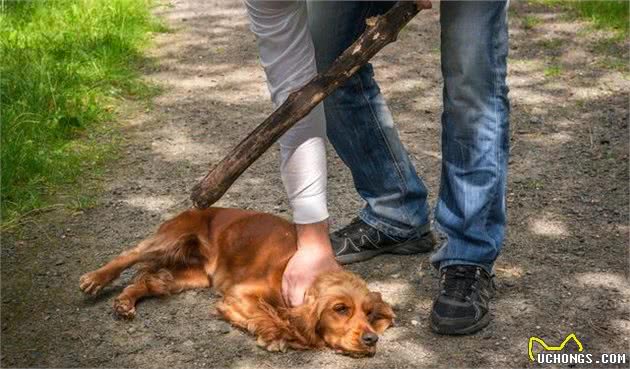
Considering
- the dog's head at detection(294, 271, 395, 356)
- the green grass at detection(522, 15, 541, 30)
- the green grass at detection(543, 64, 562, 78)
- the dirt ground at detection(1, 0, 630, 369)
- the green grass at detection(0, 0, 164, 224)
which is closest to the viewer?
the dog's head at detection(294, 271, 395, 356)

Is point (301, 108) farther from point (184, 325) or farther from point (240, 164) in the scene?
point (184, 325)

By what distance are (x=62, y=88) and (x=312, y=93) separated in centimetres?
307

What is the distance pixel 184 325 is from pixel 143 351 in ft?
0.76

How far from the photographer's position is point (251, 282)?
3.88m

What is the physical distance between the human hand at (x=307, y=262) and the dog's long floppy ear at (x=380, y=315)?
0.18 m

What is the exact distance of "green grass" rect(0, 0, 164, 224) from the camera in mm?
5113

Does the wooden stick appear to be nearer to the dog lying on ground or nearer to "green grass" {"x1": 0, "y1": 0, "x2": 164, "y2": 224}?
the dog lying on ground

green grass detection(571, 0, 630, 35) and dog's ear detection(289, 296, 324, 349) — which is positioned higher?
dog's ear detection(289, 296, 324, 349)

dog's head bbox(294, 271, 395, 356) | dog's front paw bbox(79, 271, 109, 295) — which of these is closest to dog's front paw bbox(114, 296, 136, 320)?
dog's front paw bbox(79, 271, 109, 295)

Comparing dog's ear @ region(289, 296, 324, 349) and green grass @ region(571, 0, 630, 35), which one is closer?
dog's ear @ region(289, 296, 324, 349)

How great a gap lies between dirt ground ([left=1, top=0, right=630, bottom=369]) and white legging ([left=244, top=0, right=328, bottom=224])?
0.56 metres

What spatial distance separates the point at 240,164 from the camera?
3424mm

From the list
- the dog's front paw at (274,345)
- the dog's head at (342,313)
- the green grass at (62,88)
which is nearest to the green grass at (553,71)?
the green grass at (62,88)

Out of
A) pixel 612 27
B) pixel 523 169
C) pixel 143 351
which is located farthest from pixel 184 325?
pixel 612 27
